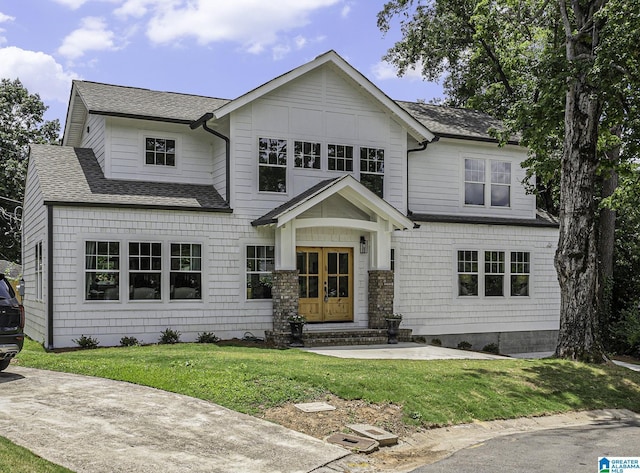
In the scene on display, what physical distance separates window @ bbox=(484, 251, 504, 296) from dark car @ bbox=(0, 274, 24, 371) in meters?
14.6

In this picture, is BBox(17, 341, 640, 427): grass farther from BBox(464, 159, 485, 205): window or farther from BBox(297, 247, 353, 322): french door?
BBox(464, 159, 485, 205): window

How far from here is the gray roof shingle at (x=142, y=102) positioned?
18.8 metres

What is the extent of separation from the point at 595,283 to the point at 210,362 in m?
8.65

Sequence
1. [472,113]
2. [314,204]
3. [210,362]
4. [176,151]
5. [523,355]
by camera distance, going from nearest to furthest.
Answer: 1. [210,362]
2. [314,204]
3. [176,151]
4. [523,355]
5. [472,113]

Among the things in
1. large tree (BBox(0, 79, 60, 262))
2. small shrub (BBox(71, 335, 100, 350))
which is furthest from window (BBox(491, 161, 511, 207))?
large tree (BBox(0, 79, 60, 262))

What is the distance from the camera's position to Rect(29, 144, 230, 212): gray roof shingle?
17141 mm

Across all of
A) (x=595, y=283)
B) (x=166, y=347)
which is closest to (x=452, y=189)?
(x=595, y=283)

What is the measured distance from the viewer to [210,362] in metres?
12.7

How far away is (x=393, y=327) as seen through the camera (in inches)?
739

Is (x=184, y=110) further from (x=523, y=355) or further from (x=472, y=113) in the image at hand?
(x=523, y=355)

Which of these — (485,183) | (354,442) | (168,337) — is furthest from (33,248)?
(354,442)

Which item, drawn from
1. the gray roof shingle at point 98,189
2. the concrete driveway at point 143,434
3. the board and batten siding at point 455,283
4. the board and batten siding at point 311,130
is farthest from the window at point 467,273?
the concrete driveway at point 143,434

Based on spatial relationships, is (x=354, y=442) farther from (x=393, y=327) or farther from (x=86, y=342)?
(x=393, y=327)

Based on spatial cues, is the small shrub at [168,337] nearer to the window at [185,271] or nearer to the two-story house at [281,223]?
the two-story house at [281,223]
